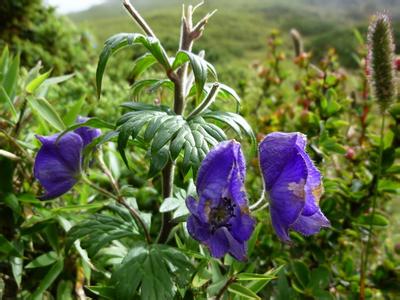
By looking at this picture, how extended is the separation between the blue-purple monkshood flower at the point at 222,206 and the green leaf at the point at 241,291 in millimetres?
210

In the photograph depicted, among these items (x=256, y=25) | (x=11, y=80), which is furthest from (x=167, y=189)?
(x=256, y=25)

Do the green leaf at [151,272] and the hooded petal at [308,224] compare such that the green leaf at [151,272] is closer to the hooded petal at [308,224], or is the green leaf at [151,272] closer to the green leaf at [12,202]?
the hooded petal at [308,224]

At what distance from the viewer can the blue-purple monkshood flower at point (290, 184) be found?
0.75 m

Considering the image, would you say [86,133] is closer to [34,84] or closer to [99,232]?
[99,232]

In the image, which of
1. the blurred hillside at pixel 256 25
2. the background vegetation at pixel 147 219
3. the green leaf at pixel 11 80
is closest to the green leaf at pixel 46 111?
the background vegetation at pixel 147 219

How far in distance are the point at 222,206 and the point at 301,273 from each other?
602 mm

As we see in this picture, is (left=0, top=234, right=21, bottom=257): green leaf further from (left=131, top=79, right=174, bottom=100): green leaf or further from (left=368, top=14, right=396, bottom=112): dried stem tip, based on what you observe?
(left=368, top=14, right=396, bottom=112): dried stem tip

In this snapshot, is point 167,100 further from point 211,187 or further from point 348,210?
point 211,187

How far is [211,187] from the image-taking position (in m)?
0.72

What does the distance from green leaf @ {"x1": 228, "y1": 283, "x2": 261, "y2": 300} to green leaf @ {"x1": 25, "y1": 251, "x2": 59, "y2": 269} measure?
0.51 meters

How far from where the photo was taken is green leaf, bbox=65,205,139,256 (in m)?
0.94

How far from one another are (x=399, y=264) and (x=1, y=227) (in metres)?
1.21

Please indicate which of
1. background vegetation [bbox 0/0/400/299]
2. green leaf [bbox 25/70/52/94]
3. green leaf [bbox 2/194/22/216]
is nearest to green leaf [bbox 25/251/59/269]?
background vegetation [bbox 0/0/400/299]

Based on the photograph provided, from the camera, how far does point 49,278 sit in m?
1.14
